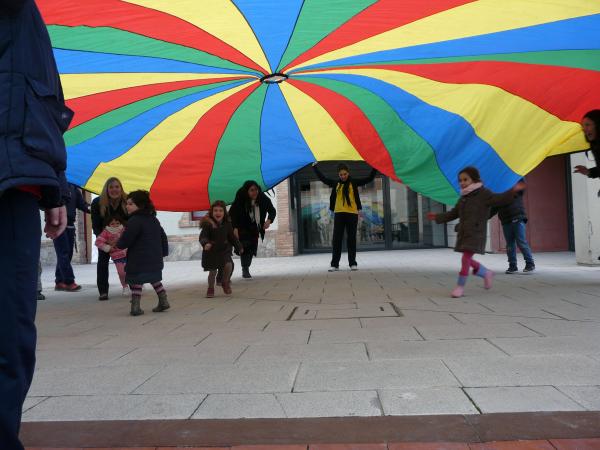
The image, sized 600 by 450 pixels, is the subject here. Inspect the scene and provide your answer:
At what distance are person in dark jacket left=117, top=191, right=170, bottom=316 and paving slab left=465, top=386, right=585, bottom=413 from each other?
352 centimetres

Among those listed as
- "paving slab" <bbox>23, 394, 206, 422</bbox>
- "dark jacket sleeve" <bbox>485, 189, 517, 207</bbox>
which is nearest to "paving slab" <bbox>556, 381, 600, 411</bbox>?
"paving slab" <bbox>23, 394, 206, 422</bbox>

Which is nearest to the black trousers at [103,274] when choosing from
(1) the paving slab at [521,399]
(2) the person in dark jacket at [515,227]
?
(1) the paving slab at [521,399]

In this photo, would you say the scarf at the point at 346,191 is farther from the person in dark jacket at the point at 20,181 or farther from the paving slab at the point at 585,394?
the person in dark jacket at the point at 20,181

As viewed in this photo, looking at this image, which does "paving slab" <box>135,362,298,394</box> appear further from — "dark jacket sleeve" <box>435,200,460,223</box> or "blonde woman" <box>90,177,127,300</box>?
"blonde woman" <box>90,177,127,300</box>

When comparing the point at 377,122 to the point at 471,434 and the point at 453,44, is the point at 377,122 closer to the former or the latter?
the point at 453,44

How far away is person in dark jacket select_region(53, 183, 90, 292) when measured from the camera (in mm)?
7285

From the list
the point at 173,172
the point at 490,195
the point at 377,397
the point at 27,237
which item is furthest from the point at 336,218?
the point at 27,237

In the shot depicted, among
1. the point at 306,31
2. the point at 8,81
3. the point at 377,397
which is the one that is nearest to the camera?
the point at 8,81

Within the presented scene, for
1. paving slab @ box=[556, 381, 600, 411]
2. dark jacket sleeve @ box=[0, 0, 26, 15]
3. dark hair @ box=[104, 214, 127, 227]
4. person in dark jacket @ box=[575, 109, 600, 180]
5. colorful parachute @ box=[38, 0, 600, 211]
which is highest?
colorful parachute @ box=[38, 0, 600, 211]

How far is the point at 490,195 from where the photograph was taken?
5.44 metres

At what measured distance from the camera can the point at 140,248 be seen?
5.02 meters

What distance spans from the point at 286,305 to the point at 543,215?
912 centimetres

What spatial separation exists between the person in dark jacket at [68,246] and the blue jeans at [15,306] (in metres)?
5.99

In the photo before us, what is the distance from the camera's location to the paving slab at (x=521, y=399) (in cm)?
203
